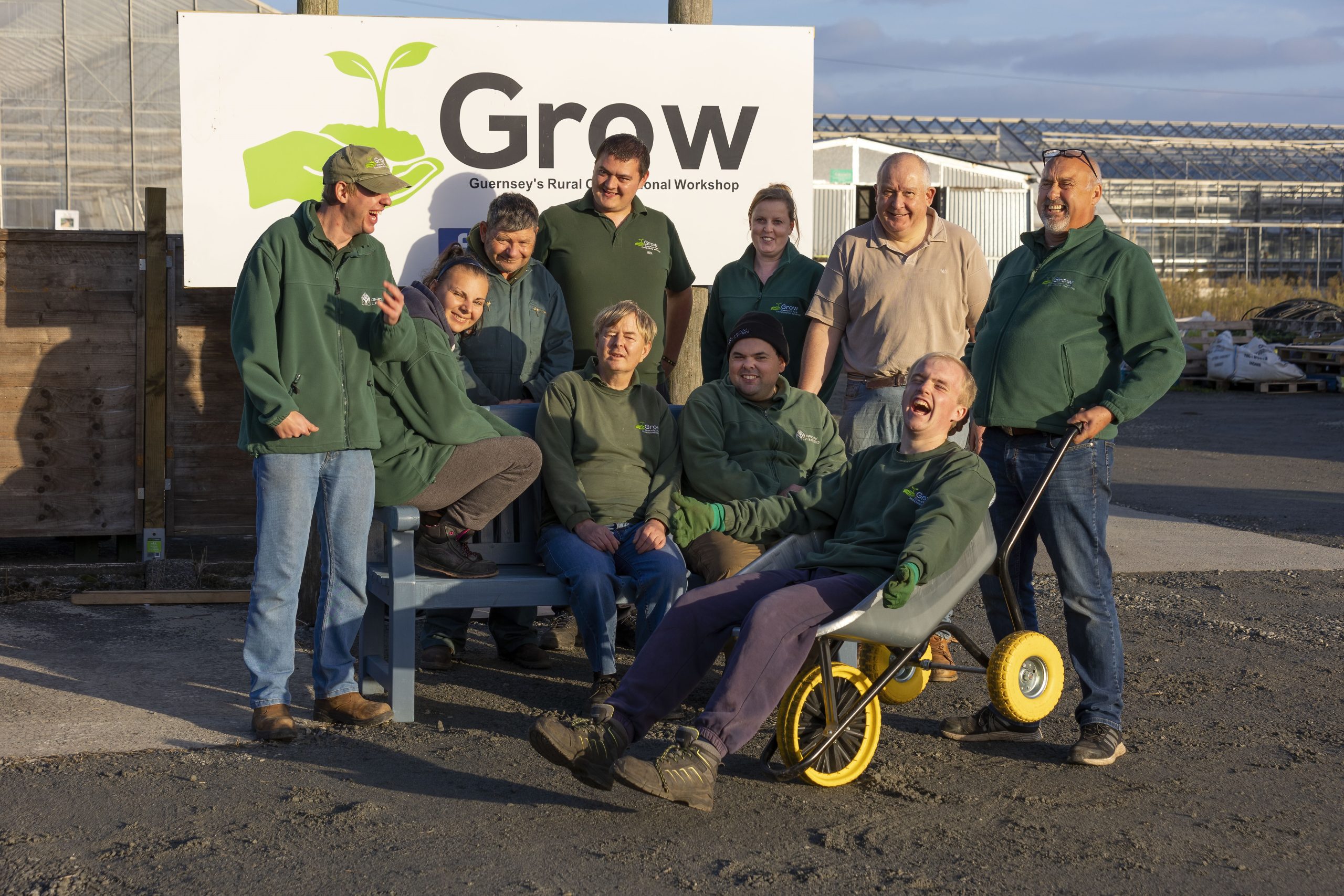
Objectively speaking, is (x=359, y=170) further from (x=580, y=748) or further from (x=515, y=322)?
(x=580, y=748)

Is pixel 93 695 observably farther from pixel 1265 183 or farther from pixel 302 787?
pixel 1265 183

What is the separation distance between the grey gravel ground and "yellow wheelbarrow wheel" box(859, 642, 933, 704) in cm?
21

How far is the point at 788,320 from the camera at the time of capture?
6.05 metres

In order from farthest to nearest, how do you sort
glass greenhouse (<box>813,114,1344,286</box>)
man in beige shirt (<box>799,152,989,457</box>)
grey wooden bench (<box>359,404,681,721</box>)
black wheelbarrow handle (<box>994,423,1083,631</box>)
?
1. glass greenhouse (<box>813,114,1344,286</box>)
2. man in beige shirt (<box>799,152,989,457</box>)
3. grey wooden bench (<box>359,404,681,721</box>)
4. black wheelbarrow handle (<box>994,423,1083,631</box>)

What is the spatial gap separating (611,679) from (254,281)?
1.93 m

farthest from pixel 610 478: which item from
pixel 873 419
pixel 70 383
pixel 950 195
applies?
pixel 950 195

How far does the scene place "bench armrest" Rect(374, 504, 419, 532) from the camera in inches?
191

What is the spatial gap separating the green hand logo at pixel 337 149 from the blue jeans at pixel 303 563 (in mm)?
2699

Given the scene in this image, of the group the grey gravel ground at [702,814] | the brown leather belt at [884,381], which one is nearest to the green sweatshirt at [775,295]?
the brown leather belt at [884,381]

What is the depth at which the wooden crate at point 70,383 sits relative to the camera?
734 cm

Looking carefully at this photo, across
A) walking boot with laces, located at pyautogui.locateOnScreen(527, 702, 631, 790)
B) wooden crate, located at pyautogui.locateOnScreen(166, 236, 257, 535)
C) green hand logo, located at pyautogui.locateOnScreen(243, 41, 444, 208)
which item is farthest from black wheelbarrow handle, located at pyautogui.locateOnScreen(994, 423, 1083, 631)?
wooden crate, located at pyautogui.locateOnScreen(166, 236, 257, 535)

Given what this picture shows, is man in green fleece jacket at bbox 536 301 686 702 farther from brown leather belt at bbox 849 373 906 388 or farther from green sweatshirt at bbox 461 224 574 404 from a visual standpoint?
brown leather belt at bbox 849 373 906 388

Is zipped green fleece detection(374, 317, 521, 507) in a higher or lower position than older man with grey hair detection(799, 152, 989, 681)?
lower

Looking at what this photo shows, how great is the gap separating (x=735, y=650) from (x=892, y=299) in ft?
6.97
